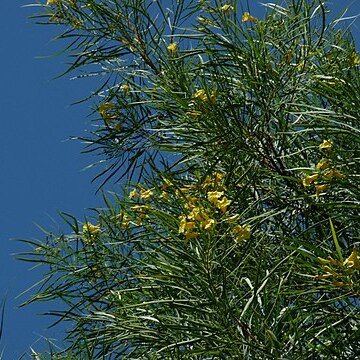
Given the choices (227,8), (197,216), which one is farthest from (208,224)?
(227,8)

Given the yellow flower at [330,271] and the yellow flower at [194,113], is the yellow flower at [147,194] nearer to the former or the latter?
the yellow flower at [194,113]

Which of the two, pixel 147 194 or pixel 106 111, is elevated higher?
pixel 106 111

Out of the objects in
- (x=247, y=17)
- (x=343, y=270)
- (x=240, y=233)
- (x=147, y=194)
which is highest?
(x=247, y=17)

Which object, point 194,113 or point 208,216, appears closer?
point 208,216

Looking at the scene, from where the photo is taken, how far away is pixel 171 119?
186 centimetres

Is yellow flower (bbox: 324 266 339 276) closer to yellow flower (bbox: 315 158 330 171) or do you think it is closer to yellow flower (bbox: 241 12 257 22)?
yellow flower (bbox: 315 158 330 171)

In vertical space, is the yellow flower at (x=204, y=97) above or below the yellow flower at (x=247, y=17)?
below

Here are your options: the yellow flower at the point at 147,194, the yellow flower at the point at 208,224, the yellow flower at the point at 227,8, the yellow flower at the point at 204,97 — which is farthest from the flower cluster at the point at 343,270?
the yellow flower at the point at 227,8

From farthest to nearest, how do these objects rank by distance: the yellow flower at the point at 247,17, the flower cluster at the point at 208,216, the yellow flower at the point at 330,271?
the yellow flower at the point at 247,17 < the flower cluster at the point at 208,216 < the yellow flower at the point at 330,271

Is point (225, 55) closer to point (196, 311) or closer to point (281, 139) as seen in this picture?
point (281, 139)

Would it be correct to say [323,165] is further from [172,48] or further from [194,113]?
[172,48]

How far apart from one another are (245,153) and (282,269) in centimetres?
24

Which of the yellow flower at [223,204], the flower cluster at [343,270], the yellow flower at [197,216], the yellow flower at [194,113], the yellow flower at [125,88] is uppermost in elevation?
the yellow flower at [125,88]

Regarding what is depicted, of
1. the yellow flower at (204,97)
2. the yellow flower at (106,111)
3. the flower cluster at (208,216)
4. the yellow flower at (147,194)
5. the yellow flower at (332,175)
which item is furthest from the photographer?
the yellow flower at (106,111)
